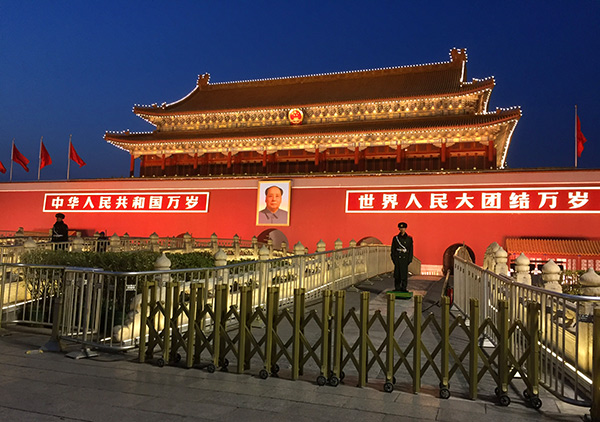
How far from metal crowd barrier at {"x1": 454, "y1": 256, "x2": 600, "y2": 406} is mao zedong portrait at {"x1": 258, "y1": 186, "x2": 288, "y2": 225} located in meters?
14.8

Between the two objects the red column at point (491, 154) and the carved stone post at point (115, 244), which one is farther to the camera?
the red column at point (491, 154)

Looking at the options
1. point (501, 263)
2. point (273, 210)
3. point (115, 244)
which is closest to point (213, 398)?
point (501, 263)

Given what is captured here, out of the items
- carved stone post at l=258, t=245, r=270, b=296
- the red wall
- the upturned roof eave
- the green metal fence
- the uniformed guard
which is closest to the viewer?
the green metal fence

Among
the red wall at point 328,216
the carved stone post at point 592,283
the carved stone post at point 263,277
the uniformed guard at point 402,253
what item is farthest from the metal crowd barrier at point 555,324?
the red wall at point 328,216

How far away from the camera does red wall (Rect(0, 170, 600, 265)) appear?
66.2 ft

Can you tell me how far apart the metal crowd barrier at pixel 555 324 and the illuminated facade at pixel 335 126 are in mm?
15604

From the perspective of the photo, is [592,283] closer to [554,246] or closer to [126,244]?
[554,246]

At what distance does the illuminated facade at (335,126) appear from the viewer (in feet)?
79.9

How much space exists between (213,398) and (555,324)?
12.1ft

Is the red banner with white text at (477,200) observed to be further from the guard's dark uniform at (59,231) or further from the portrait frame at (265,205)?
the guard's dark uniform at (59,231)

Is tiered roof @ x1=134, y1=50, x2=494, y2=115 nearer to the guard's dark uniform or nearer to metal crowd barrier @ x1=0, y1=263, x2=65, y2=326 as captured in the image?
the guard's dark uniform

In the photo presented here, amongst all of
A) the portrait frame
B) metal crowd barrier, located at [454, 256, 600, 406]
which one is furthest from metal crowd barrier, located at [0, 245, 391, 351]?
the portrait frame

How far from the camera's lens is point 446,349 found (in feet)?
16.6

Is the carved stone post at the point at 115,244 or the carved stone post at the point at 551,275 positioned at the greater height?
the carved stone post at the point at 551,275
